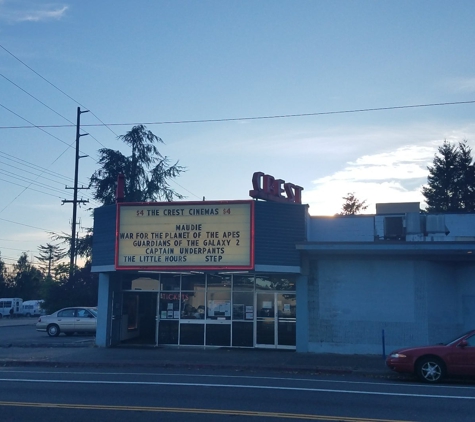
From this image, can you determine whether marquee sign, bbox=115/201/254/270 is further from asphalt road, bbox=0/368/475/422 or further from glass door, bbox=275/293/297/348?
asphalt road, bbox=0/368/475/422

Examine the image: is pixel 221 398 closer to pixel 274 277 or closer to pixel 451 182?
pixel 274 277

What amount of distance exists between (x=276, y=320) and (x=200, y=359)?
4.21m

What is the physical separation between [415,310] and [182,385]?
1066 cm

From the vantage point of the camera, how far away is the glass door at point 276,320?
74.6 feet

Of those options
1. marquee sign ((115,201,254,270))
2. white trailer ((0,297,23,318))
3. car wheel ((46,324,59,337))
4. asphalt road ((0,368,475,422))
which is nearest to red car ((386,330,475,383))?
asphalt road ((0,368,475,422))

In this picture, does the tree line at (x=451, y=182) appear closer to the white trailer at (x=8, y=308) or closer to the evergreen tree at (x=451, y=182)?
the evergreen tree at (x=451, y=182)

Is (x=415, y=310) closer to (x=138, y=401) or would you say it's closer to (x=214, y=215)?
(x=214, y=215)

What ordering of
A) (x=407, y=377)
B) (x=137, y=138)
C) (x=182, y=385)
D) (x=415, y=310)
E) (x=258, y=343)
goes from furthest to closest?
(x=137, y=138) < (x=258, y=343) < (x=415, y=310) < (x=407, y=377) < (x=182, y=385)

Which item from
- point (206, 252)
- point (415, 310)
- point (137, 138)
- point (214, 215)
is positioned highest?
point (137, 138)

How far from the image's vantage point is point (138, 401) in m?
11.6

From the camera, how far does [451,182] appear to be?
60.7 metres

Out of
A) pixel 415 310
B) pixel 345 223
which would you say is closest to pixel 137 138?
pixel 345 223

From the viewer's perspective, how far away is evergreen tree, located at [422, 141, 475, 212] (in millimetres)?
59031

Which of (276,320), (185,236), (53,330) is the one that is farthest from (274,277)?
(53,330)
